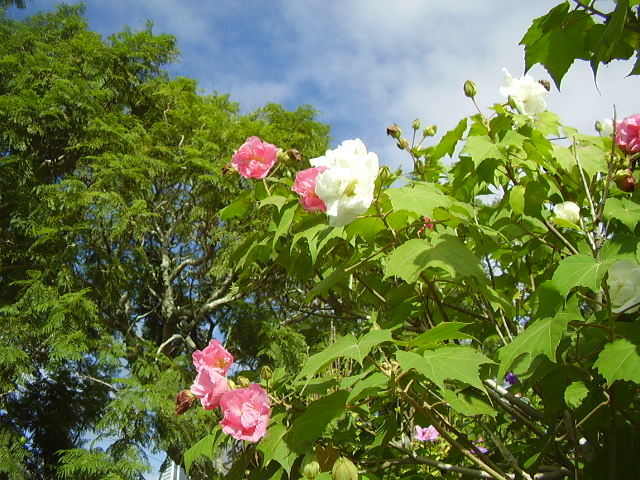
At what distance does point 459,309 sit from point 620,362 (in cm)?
49

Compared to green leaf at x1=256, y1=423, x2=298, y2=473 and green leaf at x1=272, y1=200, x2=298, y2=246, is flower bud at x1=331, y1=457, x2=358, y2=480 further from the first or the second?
green leaf at x1=272, y1=200, x2=298, y2=246

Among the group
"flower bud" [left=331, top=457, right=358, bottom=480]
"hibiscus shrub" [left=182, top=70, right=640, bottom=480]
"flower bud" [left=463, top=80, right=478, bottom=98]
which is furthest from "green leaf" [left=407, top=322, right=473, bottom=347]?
"flower bud" [left=463, top=80, right=478, bottom=98]

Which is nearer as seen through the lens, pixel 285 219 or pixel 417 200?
pixel 417 200

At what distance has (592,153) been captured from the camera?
1089 mm

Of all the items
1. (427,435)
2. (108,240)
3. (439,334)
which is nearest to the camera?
(439,334)

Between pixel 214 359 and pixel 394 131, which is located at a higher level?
pixel 394 131

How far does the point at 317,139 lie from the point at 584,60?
6.86 m

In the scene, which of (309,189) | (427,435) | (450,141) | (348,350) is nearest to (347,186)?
(309,189)

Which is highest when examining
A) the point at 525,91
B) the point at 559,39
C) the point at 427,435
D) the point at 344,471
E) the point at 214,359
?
the point at 525,91

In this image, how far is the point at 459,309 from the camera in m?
1.18

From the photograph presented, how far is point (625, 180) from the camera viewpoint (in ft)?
3.32

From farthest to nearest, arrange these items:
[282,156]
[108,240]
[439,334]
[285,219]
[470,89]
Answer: [108,240] < [282,156] < [470,89] < [285,219] < [439,334]

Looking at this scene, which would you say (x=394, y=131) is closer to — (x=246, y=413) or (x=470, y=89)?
(x=470, y=89)

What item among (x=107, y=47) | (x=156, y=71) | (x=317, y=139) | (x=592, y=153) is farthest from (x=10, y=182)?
(x=592, y=153)
